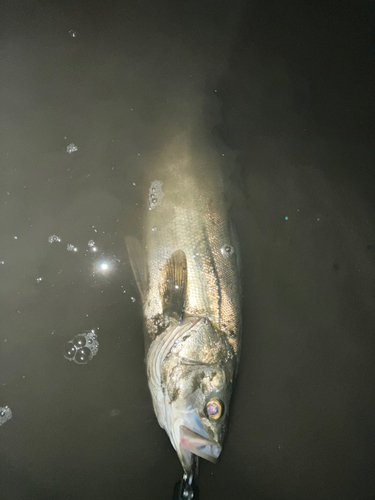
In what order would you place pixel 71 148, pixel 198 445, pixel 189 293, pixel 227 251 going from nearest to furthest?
1. pixel 198 445
2. pixel 189 293
3. pixel 227 251
4. pixel 71 148

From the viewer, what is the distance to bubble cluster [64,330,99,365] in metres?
1.76

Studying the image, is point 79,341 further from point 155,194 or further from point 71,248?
point 155,194

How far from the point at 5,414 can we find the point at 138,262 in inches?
46.5

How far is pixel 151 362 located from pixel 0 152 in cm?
162

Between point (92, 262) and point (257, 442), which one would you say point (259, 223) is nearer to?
point (92, 262)

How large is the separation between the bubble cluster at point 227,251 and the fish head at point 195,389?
419 millimetres

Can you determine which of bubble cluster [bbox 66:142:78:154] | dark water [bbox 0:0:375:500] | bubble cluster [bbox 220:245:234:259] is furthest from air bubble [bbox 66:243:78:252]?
bubble cluster [bbox 220:245:234:259]

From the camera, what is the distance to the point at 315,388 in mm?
1940

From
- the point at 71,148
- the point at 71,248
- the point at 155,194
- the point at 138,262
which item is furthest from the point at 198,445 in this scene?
the point at 71,148

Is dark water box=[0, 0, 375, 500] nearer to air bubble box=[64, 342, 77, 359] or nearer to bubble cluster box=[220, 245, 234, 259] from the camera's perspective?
air bubble box=[64, 342, 77, 359]

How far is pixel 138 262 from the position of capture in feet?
5.91

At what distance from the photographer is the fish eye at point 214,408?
1.46 meters

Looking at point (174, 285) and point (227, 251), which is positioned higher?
point (227, 251)

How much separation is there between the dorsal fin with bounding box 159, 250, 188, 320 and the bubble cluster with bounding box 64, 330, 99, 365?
50cm
